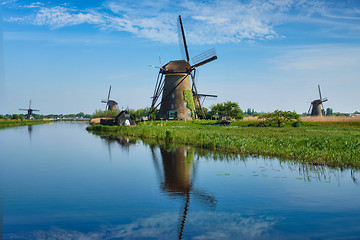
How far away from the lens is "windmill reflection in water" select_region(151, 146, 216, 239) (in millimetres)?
9328

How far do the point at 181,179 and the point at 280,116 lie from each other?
3232 cm

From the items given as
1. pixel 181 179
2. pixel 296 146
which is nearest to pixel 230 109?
pixel 296 146

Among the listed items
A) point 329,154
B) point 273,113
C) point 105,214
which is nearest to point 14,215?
point 105,214

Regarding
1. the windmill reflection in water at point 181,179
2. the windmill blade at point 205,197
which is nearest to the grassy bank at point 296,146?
the windmill reflection in water at point 181,179

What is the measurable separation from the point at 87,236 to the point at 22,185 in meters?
6.86

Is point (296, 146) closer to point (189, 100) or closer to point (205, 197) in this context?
point (205, 197)

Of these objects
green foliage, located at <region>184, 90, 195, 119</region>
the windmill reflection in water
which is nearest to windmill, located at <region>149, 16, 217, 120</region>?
green foliage, located at <region>184, 90, 195, 119</region>

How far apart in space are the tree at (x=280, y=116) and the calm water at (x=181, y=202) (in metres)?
27.2

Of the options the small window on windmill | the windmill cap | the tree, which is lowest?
the tree

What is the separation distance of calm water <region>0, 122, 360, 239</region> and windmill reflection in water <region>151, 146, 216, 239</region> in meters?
0.04

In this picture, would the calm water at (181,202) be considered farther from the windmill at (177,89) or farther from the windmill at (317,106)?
the windmill at (317,106)

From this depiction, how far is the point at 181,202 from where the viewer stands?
9.45 metres

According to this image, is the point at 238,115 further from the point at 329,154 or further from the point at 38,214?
the point at 38,214

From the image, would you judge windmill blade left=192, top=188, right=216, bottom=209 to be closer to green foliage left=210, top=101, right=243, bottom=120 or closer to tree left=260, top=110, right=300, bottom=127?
tree left=260, top=110, right=300, bottom=127
